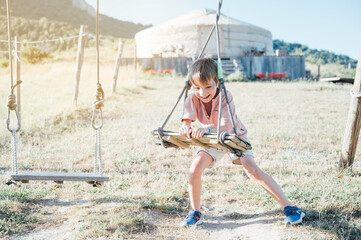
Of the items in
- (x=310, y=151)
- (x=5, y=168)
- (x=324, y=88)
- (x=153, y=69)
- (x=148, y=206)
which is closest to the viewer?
(x=148, y=206)

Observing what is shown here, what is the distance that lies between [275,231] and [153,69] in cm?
1777

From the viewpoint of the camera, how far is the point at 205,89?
2.43 meters

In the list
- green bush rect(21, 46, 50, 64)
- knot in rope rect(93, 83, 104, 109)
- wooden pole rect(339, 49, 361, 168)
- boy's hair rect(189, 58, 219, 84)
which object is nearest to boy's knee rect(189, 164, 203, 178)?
boy's hair rect(189, 58, 219, 84)

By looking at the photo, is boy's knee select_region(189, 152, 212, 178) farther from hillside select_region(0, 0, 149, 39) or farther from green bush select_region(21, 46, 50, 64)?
hillside select_region(0, 0, 149, 39)

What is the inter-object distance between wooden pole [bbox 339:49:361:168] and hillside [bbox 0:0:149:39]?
41.3m

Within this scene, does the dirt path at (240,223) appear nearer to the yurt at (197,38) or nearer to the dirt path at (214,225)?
the dirt path at (214,225)

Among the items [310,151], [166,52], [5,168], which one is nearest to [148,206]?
[5,168]

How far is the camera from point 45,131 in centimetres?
619

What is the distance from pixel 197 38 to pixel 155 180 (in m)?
18.5

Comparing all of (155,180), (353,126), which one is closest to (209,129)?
(155,180)

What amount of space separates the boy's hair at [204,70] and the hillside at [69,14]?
4188 cm

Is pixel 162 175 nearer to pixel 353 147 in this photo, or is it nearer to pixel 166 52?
pixel 353 147

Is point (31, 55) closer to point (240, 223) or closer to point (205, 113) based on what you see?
point (205, 113)

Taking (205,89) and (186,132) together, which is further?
(205,89)
